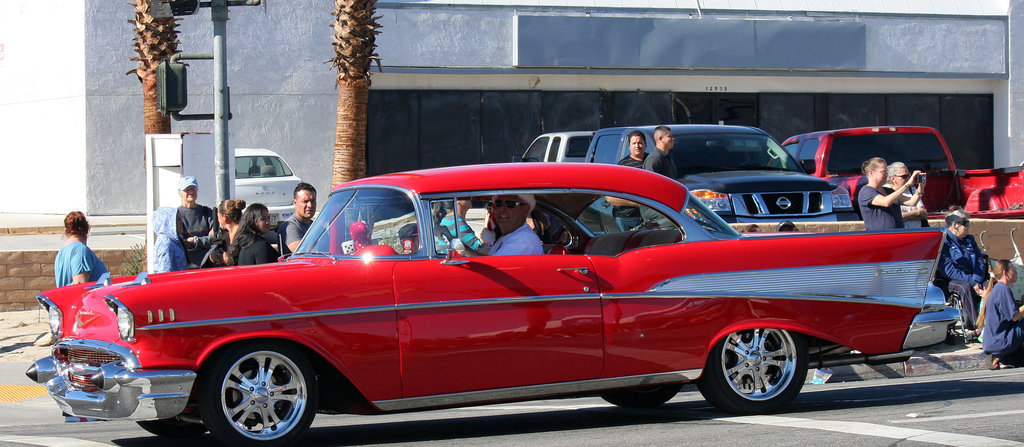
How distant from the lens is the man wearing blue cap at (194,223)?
11.0m

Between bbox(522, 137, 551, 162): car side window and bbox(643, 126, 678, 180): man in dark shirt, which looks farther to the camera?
bbox(522, 137, 551, 162): car side window

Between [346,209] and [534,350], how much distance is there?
152 cm

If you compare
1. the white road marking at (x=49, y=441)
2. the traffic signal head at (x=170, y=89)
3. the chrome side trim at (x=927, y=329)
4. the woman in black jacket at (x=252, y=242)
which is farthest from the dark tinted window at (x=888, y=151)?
the white road marking at (x=49, y=441)

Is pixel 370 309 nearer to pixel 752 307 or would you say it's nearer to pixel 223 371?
pixel 223 371

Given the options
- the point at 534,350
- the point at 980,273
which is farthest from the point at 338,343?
the point at 980,273

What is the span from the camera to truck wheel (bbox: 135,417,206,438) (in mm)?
7637

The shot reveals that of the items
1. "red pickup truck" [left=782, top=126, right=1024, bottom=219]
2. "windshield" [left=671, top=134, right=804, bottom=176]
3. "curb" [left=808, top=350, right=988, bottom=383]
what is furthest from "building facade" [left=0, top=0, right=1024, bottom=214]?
"curb" [left=808, top=350, right=988, bottom=383]

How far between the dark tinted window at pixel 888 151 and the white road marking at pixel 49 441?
11660mm

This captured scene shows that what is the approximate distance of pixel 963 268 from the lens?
1318 centimetres

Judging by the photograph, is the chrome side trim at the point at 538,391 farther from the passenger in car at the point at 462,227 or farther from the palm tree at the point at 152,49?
the palm tree at the point at 152,49

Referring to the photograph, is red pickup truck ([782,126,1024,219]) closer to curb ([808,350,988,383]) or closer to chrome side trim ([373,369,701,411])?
curb ([808,350,988,383])

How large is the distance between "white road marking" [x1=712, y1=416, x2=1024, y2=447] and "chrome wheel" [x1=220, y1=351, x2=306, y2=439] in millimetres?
2745

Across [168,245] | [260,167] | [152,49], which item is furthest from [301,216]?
[152,49]

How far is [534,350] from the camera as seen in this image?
7.19 m
